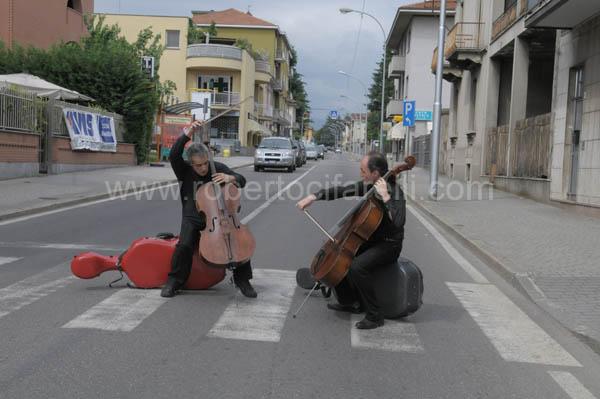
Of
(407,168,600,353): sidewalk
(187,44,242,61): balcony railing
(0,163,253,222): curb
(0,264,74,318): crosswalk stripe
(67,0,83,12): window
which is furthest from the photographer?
(187,44,242,61): balcony railing

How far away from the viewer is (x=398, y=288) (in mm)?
5438

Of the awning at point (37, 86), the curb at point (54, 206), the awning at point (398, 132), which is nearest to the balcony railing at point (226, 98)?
the awning at point (398, 132)

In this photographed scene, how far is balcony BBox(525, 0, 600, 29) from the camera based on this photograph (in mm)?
13590

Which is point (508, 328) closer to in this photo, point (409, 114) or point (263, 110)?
point (409, 114)

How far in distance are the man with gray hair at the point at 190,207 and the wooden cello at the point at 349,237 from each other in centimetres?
112

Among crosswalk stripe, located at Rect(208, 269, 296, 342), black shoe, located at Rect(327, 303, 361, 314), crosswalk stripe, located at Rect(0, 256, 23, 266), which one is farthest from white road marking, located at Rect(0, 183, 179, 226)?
black shoe, located at Rect(327, 303, 361, 314)

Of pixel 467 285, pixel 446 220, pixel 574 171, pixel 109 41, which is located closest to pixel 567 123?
pixel 574 171

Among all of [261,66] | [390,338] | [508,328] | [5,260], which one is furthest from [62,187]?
[261,66]

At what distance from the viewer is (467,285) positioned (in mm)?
7363

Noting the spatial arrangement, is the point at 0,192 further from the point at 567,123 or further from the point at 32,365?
the point at 567,123

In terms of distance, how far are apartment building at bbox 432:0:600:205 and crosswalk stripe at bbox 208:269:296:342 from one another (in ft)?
32.0

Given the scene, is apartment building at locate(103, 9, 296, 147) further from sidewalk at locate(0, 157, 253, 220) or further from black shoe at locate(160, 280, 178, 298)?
black shoe at locate(160, 280, 178, 298)

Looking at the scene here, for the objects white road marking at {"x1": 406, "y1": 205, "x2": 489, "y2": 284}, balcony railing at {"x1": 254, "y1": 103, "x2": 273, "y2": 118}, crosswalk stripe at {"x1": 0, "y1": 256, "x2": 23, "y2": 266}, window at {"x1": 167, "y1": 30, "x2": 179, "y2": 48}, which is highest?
window at {"x1": 167, "y1": 30, "x2": 179, "y2": 48}

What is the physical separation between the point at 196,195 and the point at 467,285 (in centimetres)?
340
